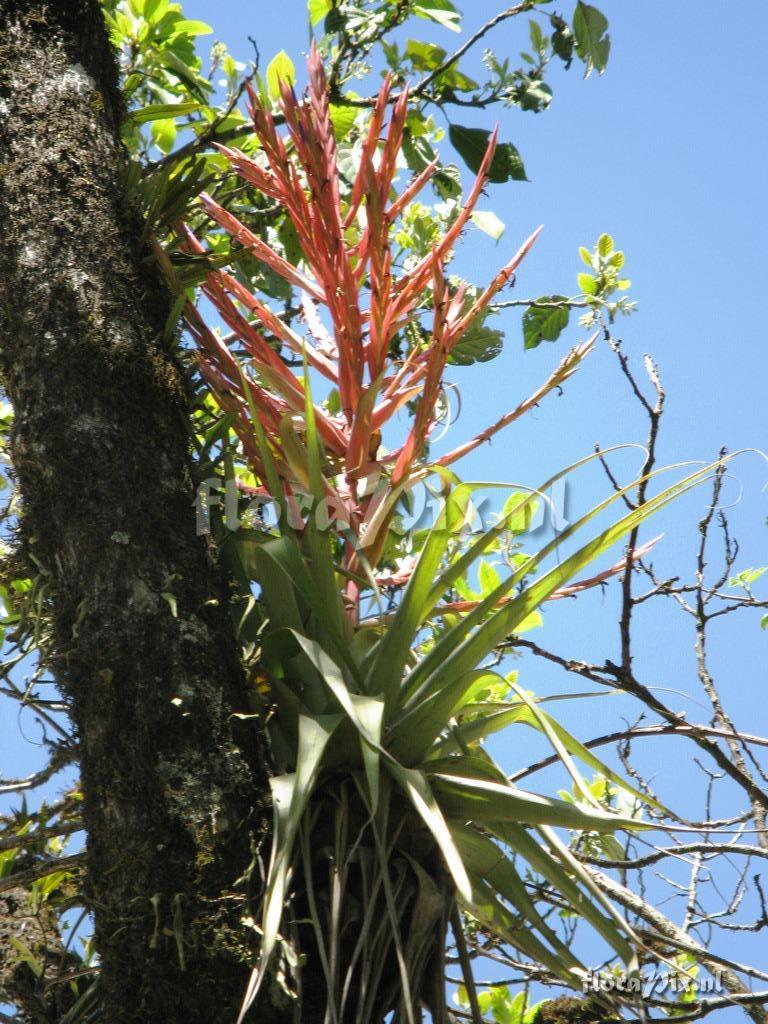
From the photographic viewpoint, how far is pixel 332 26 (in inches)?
92.4

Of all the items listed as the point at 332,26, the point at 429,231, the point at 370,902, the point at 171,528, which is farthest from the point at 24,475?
the point at 429,231

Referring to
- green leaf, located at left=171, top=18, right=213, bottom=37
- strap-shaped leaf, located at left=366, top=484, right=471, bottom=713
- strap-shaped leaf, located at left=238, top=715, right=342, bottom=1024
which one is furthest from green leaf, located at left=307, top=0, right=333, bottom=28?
strap-shaped leaf, located at left=238, top=715, right=342, bottom=1024

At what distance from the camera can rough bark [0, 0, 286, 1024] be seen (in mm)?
1279

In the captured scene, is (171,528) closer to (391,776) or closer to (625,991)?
(391,776)

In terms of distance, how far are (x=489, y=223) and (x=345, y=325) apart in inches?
38.6

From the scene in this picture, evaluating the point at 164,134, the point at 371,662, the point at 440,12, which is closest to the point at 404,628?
the point at 371,662

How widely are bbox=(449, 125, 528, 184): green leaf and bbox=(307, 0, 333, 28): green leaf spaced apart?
46cm

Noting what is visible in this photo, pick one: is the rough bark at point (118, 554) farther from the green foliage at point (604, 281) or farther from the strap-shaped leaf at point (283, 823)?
the green foliage at point (604, 281)

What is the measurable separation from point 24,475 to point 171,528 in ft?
0.80

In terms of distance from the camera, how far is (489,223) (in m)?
2.53

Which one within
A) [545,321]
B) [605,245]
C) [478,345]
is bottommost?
[478,345]

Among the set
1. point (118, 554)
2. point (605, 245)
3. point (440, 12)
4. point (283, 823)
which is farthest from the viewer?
point (605, 245)

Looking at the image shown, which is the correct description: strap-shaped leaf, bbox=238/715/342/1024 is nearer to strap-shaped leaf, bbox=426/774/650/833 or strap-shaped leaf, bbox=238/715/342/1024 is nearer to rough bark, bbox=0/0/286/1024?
rough bark, bbox=0/0/286/1024

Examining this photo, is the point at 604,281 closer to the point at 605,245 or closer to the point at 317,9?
the point at 605,245
